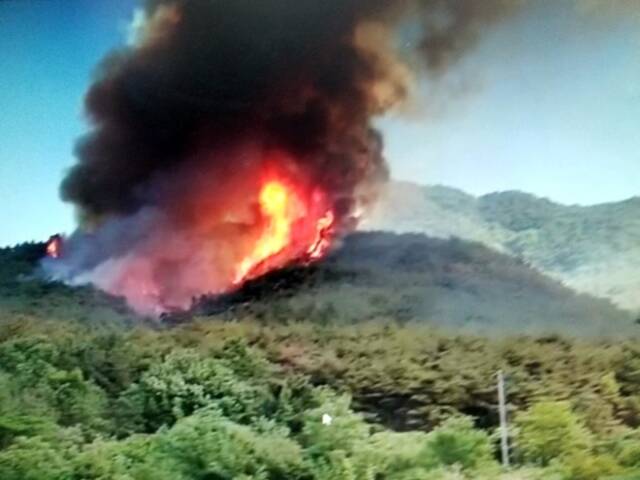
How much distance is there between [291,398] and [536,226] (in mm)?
825

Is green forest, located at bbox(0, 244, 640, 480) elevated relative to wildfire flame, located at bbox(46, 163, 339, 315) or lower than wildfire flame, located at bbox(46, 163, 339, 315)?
lower

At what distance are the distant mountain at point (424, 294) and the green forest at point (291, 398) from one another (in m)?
0.03

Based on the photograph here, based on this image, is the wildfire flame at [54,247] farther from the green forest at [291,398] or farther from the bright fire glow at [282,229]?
the bright fire glow at [282,229]

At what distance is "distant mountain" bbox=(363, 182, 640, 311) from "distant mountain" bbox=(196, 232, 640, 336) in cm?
4

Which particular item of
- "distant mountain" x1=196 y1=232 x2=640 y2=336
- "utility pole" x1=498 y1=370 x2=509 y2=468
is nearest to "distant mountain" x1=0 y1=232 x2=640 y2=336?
"distant mountain" x1=196 y1=232 x2=640 y2=336

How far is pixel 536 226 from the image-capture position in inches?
129

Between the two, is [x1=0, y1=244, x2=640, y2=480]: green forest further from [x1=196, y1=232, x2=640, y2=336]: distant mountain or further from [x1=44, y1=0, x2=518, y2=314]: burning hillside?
[x1=44, y1=0, x2=518, y2=314]: burning hillside

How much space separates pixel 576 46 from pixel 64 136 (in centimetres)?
144

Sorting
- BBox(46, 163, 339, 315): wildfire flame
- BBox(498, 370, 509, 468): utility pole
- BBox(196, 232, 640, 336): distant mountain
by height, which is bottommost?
BBox(498, 370, 509, 468): utility pole

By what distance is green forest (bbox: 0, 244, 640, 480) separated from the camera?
122 inches

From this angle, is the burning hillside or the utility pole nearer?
the utility pole

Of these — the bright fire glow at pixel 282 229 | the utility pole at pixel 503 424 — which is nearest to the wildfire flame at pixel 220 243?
the bright fire glow at pixel 282 229

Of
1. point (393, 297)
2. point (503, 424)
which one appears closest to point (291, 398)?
point (393, 297)

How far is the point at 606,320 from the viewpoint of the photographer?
10.5 ft
